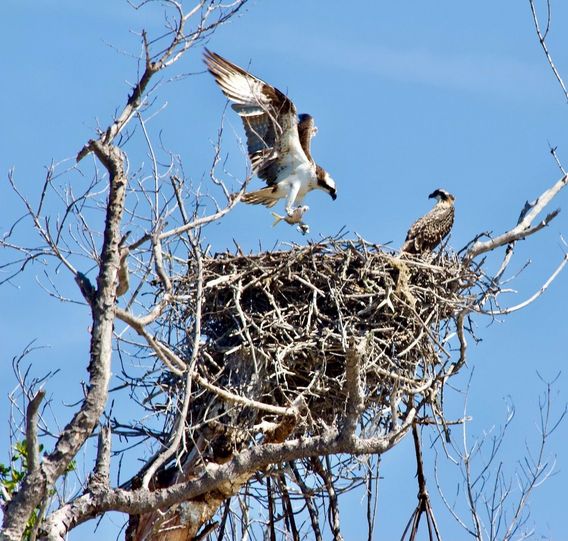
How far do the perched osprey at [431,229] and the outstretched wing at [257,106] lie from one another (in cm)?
141

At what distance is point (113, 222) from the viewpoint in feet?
18.4

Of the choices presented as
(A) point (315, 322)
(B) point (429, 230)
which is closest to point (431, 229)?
(B) point (429, 230)

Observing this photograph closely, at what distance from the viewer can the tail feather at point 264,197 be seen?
10.6m

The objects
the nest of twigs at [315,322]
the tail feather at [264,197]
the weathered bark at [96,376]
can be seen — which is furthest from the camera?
the tail feather at [264,197]

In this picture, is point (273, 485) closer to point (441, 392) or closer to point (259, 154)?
point (441, 392)

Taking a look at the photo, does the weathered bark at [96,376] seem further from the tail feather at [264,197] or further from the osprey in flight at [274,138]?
the tail feather at [264,197]

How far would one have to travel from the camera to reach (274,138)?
1055 centimetres

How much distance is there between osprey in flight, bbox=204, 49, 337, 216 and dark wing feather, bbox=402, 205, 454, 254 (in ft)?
3.87

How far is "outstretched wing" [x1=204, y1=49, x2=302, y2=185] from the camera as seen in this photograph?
10.1m

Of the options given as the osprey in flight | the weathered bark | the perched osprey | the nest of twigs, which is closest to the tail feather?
the osprey in flight

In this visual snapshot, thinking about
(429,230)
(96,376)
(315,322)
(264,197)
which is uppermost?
(264,197)

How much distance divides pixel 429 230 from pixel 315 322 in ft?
6.92

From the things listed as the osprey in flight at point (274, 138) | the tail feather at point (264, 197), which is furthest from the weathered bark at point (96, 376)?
the tail feather at point (264, 197)

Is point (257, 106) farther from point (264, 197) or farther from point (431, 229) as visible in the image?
point (431, 229)
